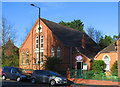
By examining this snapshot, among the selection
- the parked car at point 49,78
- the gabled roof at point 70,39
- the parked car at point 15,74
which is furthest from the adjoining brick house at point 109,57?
the parked car at point 15,74

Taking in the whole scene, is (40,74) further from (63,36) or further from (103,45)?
(103,45)

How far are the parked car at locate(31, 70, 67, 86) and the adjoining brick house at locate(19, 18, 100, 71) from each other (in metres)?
12.7

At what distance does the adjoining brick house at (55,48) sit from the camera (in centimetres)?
3169

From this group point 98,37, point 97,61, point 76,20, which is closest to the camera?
point 97,61

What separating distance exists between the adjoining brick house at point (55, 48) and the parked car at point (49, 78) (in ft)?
41.7

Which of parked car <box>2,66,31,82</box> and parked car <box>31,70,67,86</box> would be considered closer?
parked car <box>31,70,67,86</box>

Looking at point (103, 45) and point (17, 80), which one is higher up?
point (103, 45)

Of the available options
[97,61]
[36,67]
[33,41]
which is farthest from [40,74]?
[33,41]

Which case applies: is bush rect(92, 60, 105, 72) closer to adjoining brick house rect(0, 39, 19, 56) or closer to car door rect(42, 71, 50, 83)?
car door rect(42, 71, 50, 83)

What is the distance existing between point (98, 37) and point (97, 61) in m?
24.3

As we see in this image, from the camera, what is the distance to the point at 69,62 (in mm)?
31859

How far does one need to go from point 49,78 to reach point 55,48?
15.5 meters

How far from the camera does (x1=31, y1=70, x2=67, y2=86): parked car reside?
58.1 feet

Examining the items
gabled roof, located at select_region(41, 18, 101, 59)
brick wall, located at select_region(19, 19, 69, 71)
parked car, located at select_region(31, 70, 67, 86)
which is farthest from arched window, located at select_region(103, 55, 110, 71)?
parked car, located at select_region(31, 70, 67, 86)
